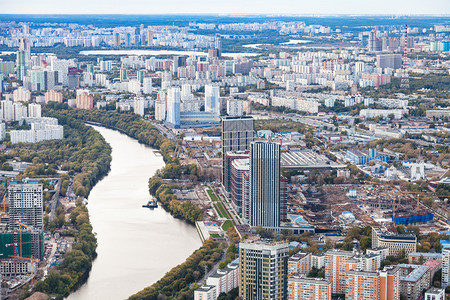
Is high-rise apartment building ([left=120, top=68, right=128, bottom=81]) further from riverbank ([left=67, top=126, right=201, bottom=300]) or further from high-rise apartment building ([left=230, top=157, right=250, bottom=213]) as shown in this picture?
high-rise apartment building ([left=230, top=157, right=250, bottom=213])

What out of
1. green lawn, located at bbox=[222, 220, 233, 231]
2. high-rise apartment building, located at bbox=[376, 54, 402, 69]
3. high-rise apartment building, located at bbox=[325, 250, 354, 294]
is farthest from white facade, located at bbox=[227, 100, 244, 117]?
high-rise apartment building, located at bbox=[325, 250, 354, 294]

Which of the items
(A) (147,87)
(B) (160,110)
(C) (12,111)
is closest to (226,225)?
(B) (160,110)

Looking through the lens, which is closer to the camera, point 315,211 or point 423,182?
point 315,211

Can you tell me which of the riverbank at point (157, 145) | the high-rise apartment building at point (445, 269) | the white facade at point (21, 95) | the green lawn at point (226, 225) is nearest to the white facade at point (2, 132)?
the riverbank at point (157, 145)

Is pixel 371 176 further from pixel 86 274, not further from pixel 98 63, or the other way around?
pixel 98 63

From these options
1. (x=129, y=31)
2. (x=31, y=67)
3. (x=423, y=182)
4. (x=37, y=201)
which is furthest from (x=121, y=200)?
(x=129, y=31)

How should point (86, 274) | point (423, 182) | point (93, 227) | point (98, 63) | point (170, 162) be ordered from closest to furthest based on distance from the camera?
point (86, 274), point (93, 227), point (423, 182), point (170, 162), point (98, 63)
